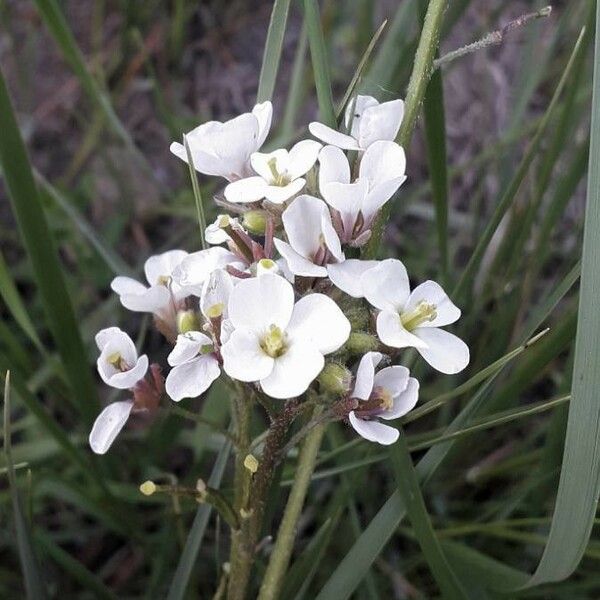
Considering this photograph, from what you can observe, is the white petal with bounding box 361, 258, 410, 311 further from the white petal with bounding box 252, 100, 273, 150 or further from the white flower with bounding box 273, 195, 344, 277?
the white petal with bounding box 252, 100, 273, 150

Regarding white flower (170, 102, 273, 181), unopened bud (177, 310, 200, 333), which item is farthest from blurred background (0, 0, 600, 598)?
unopened bud (177, 310, 200, 333)

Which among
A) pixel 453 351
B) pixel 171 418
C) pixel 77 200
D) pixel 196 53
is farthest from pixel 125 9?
pixel 453 351

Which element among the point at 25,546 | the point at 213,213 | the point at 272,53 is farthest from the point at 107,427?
the point at 213,213

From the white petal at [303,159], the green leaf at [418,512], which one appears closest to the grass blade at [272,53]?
the white petal at [303,159]

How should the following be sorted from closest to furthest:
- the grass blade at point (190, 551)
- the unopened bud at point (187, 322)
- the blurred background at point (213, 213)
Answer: the unopened bud at point (187, 322) < the grass blade at point (190, 551) < the blurred background at point (213, 213)

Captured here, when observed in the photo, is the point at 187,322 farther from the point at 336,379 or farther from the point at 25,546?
the point at 25,546

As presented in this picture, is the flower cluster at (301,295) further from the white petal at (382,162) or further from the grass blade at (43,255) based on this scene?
the grass blade at (43,255)

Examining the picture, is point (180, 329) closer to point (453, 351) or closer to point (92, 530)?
point (453, 351)
